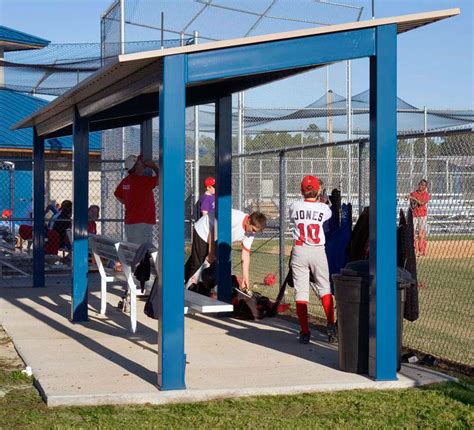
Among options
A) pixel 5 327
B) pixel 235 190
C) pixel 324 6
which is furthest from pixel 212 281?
pixel 235 190

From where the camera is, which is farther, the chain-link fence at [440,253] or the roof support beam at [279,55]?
the chain-link fence at [440,253]

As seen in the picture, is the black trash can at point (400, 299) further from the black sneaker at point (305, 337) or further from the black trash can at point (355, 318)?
the black sneaker at point (305, 337)

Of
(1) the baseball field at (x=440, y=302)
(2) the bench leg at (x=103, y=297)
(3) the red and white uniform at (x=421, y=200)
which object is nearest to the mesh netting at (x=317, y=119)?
(1) the baseball field at (x=440, y=302)

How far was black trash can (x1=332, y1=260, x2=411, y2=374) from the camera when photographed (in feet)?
27.1

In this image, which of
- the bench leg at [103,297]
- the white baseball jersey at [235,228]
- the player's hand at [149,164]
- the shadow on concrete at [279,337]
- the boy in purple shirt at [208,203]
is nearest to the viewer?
the shadow on concrete at [279,337]

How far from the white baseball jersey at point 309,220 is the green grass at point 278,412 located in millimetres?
2247

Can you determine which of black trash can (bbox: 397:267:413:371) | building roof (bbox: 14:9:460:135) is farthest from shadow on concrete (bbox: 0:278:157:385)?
building roof (bbox: 14:9:460:135)

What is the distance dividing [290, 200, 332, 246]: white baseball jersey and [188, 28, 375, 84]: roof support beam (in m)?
1.89

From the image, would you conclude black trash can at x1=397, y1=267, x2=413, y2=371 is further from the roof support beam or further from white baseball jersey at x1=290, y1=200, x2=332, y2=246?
the roof support beam

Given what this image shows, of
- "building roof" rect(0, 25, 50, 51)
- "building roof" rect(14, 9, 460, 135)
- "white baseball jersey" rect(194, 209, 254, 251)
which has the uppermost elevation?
"building roof" rect(0, 25, 50, 51)

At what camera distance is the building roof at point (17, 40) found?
26.0 metres

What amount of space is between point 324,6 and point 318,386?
13.1 meters

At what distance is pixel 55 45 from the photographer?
22719 mm

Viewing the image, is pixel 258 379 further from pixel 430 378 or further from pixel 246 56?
pixel 246 56
